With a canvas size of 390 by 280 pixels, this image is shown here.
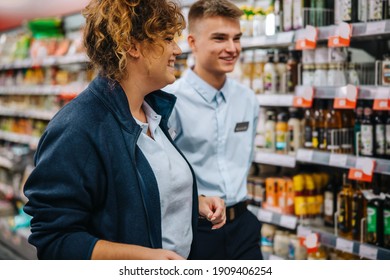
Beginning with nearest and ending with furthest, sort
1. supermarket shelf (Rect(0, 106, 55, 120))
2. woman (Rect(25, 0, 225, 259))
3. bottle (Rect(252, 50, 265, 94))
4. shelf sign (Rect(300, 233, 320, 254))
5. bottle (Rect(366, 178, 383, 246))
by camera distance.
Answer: woman (Rect(25, 0, 225, 259))
bottle (Rect(366, 178, 383, 246))
shelf sign (Rect(300, 233, 320, 254))
bottle (Rect(252, 50, 265, 94))
supermarket shelf (Rect(0, 106, 55, 120))

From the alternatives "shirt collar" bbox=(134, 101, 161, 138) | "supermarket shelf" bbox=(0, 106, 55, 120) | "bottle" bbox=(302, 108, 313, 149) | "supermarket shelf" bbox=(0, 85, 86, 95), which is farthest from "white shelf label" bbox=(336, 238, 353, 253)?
"supermarket shelf" bbox=(0, 106, 55, 120)

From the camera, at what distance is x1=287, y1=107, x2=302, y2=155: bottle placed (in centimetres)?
323

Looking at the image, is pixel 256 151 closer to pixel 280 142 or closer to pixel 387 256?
pixel 280 142

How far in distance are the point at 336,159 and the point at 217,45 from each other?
93 cm

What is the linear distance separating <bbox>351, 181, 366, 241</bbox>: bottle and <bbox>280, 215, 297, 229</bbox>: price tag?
0.37 metres

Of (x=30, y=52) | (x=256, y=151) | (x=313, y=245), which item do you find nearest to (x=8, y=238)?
(x=30, y=52)

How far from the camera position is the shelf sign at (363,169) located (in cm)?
258

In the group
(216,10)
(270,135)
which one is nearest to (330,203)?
(270,135)

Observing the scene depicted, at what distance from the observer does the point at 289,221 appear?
3.14 metres

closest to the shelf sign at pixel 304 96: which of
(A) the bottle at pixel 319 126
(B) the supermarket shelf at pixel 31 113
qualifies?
(A) the bottle at pixel 319 126

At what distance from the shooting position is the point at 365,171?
261 centimetres

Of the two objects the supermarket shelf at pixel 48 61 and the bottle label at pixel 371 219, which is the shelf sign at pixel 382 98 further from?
the supermarket shelf at pixel 48 61

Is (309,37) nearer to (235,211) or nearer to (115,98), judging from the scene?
(235,211)

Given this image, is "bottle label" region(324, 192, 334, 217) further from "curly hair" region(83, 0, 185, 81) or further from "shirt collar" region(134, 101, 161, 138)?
"curly hair" region(83, 0, 185, 81)
